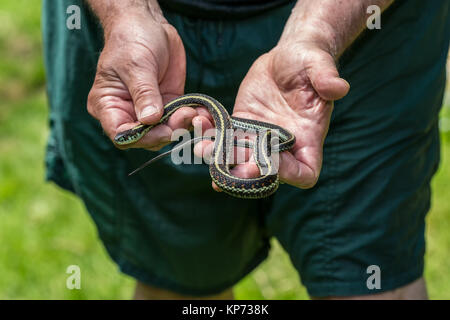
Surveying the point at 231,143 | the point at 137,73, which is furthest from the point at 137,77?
the point at 231,143

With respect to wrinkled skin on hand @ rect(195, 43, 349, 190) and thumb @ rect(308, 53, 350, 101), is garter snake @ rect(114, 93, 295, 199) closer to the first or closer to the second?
wrinkled skin on hand @ rect(195, 43, 349, 190)

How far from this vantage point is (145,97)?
288 cm

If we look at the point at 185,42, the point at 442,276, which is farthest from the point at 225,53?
the point at 442,276

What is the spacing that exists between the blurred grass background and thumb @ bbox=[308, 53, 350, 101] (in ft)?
8.00

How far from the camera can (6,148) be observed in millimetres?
6789

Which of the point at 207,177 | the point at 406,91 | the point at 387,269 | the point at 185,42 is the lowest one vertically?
the point at 387,269

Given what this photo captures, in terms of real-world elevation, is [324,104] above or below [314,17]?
below

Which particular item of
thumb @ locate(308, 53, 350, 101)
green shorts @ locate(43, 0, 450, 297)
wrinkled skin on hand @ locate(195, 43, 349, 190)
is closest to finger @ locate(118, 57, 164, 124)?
wrinkled skin on hand @ locate(195, 43, 349, 190)

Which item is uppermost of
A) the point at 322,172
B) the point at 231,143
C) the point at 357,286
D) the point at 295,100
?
the point at 295,100

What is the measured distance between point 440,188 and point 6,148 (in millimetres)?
4973

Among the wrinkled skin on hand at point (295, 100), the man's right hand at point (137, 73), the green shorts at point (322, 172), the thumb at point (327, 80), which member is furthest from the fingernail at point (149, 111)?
the thumb at point (327, 80)

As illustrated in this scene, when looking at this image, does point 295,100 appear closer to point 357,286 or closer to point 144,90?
point 144,90

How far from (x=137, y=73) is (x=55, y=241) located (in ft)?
9.87

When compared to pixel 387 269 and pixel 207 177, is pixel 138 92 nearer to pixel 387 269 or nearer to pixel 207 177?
pixel 207 177
